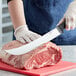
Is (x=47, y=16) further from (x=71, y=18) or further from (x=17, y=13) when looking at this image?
(x=71, y=18)

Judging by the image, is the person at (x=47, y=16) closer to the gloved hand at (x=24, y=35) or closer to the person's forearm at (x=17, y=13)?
the person's forearm at (x=17, y=13)

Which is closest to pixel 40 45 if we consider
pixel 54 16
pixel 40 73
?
pixel 40 73

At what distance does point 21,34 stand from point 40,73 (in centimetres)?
45

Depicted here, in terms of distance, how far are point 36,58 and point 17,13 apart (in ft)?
1.50

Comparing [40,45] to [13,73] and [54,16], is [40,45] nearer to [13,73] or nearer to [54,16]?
[13,73]

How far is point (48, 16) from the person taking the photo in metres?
2.16

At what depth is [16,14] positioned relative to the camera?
2037mm

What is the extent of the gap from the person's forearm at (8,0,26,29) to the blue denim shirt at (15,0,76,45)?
0.52ft

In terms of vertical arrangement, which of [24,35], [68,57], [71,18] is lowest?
[68,57]

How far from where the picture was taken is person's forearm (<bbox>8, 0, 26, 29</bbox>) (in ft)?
6.62

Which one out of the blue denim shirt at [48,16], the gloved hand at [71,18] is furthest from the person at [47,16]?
the gloved hand at [71,18]

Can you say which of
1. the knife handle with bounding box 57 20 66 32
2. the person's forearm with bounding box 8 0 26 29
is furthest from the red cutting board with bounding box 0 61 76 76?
the person's forearm with bounding box 8 0 26 29

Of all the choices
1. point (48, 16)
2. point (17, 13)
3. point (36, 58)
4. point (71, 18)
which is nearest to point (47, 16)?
point (48, 16)

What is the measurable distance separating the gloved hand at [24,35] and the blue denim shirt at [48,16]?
0.78ft
